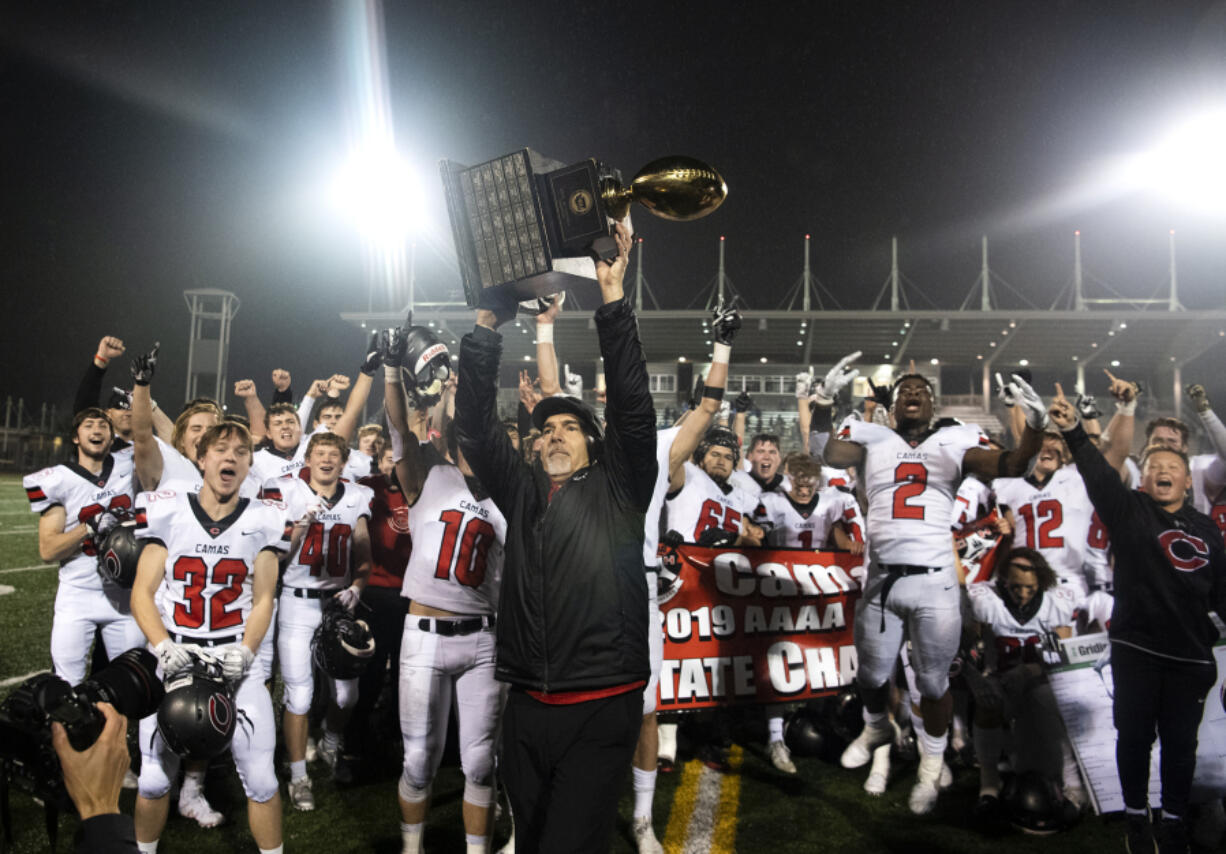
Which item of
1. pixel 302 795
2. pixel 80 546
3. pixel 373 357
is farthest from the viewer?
pixel 80 546

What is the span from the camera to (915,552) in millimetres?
5211

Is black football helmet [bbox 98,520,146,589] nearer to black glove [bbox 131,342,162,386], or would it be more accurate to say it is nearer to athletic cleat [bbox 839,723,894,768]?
black glove [bbox 131,342,162,386]

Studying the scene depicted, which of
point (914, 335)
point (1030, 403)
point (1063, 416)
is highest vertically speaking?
point (914, 335)

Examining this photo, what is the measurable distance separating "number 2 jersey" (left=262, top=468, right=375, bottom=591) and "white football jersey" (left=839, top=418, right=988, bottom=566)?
3574mm

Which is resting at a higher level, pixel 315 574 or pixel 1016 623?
pixel 315 574

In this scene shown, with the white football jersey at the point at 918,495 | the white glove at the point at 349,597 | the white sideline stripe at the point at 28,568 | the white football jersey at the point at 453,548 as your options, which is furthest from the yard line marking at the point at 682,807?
the white sideline stripe at the point at 28,568

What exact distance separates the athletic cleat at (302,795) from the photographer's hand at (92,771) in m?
3.02

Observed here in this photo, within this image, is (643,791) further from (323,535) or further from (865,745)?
(323,535)

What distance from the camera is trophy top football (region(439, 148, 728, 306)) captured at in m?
2.36

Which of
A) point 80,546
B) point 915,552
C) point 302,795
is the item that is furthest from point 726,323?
point 80,546

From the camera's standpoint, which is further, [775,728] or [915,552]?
[775,728]

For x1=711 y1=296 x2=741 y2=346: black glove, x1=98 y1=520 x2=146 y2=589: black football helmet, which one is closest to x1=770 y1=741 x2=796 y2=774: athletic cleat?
x1=711 y1=296 x2=741 y2=346: black glove

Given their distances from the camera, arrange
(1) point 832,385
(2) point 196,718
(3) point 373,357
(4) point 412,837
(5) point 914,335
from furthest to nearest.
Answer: (5) point 914,335
(1) point 832,385
(3) point 373,357
(4) point 412,837
(2) point 196,718

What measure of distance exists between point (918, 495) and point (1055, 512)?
1.94 meters
